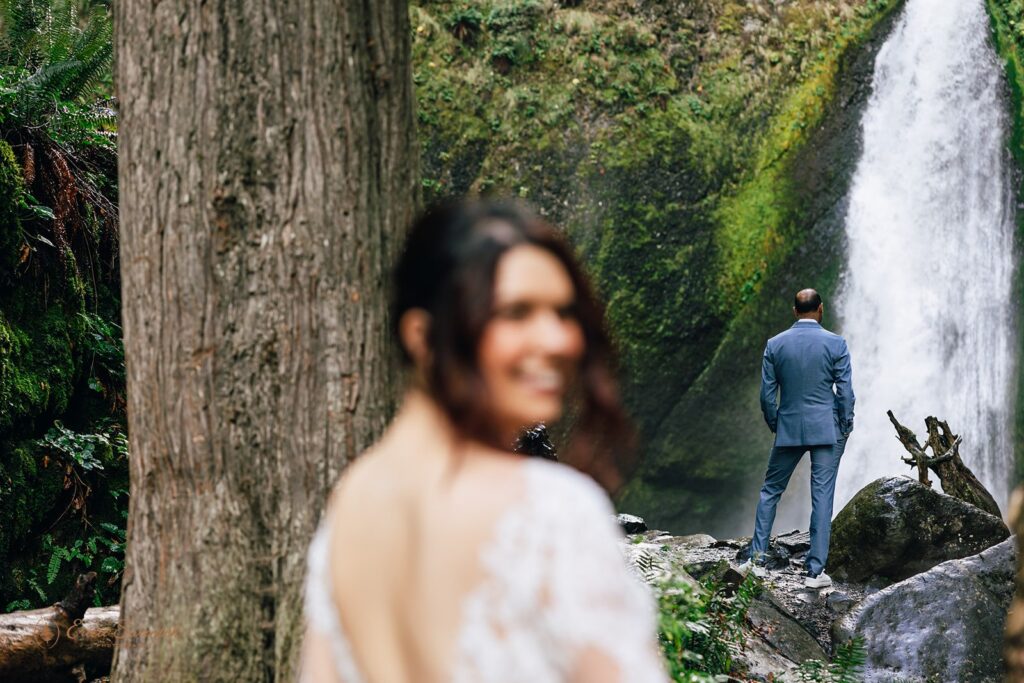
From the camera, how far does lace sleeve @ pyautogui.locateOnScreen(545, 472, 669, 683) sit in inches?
60.2

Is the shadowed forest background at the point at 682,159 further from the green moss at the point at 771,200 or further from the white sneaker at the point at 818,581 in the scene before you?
the white sneaker at the point at 818,581

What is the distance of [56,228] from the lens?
6609 mm

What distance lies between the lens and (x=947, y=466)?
31.9 ft

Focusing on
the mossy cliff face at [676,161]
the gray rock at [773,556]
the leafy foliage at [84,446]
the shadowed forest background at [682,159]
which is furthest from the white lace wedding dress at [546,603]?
the mossy cliff face at [676,161]

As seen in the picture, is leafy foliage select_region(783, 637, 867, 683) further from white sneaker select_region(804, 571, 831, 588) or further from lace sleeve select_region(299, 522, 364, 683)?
lace sleeve select_region(299, 522, 364, 683)

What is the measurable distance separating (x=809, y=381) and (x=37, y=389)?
575 centimetres

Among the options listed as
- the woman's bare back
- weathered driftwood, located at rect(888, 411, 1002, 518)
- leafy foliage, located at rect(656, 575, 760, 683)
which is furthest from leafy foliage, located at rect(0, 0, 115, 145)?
weathered driftwood, located at rect(888, 411, 1002, 518)

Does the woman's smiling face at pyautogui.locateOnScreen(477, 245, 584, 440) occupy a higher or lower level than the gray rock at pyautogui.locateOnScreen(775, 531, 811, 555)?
higher

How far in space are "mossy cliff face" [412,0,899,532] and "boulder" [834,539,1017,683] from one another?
779 centimetres

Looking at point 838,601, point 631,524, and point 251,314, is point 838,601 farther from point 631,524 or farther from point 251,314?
point 251,314

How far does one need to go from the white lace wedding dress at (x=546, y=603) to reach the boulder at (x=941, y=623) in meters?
5.18

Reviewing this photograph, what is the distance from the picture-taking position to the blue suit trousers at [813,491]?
8094mm

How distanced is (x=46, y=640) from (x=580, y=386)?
4161 millimetres

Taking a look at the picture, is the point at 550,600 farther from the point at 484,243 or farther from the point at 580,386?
the point at 484,243
